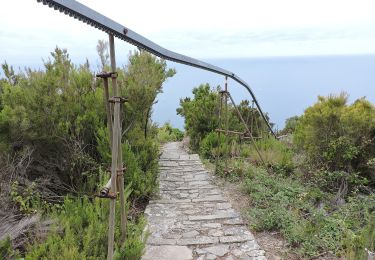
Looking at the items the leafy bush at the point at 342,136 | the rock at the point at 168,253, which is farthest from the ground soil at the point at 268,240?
the leafy bush at the point at 342,136

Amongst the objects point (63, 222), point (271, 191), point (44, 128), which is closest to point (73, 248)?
point (63, 222)

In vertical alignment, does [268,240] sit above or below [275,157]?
below

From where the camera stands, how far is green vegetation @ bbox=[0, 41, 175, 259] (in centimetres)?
314

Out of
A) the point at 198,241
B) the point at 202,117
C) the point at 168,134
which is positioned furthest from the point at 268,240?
the point at 168,134

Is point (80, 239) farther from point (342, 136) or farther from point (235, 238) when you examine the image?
point (342, 136)

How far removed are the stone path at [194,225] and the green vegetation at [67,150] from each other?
0.88 feet

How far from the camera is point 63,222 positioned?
2990 mm

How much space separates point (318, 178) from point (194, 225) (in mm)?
2684

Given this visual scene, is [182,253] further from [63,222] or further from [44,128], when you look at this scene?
[44,128]

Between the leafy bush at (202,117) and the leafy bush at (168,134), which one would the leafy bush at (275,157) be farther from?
the leafy bush at (168,134)

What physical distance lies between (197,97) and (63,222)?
23.5 feet

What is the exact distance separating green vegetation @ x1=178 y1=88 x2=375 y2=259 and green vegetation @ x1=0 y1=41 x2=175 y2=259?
1622 millimetres

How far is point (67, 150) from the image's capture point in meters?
4.38

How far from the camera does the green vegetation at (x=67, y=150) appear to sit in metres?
3.14
